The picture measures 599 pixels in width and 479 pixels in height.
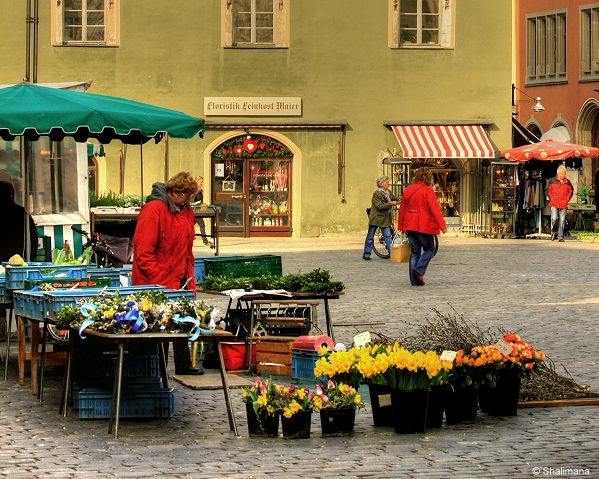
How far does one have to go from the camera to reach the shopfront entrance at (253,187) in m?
35.0

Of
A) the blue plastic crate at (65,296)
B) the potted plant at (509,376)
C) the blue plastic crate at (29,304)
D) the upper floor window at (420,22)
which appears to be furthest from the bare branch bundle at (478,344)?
the upper floor window at (420,22)

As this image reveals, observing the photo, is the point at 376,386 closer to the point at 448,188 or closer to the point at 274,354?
the point at 274,354

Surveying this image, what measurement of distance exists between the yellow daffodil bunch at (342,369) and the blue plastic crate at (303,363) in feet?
4.77

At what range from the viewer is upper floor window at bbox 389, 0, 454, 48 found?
116 feet

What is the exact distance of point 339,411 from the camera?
8.64m

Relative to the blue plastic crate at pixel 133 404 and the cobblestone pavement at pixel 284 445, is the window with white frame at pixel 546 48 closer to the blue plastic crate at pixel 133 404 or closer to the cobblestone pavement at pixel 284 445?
the cobblestone pavement at pixel 284 445

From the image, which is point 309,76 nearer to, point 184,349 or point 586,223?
point 586,223

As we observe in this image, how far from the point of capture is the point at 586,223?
37.1 metres

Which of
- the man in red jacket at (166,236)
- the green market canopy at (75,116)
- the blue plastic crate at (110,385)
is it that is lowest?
the blue plastic crate at (110,385)

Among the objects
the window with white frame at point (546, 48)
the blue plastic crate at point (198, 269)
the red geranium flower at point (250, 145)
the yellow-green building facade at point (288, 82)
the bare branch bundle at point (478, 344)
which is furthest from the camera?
the window with white frame at point (546, 48)

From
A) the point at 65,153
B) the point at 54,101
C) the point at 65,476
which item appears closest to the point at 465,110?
the point at 65,153

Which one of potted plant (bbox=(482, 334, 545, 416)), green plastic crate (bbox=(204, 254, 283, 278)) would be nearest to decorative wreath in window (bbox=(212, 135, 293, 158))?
green plastic crate (bbox=(204, 254, 283, 278))

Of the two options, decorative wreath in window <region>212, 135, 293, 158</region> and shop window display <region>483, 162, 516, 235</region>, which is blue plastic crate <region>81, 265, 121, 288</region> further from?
shop window display <region>483, 162, 516, 235</region>

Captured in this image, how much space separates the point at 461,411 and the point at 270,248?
809 inches
